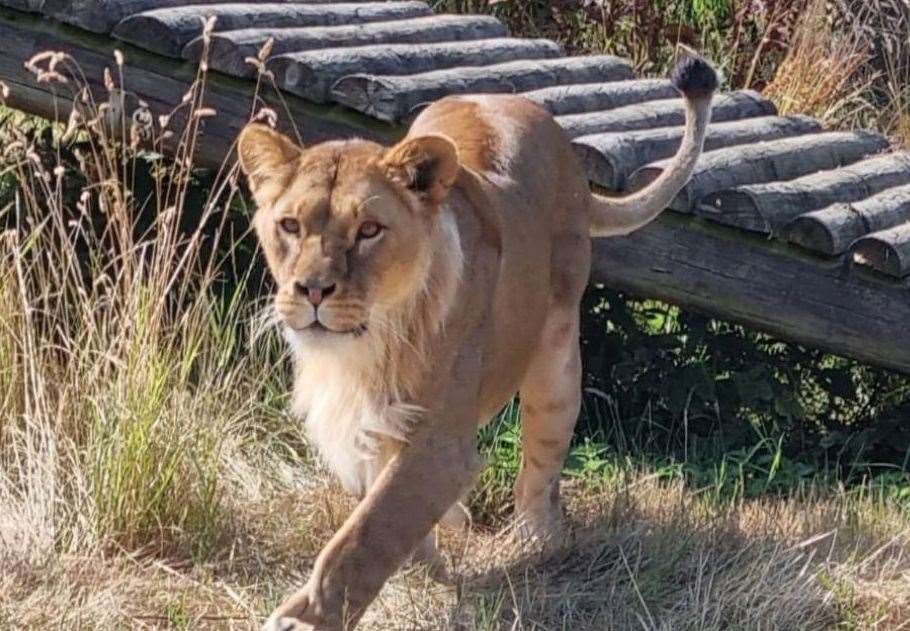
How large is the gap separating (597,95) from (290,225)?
2.21 m

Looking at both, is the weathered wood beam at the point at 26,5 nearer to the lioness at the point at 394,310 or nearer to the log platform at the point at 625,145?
the log platform at the point at 625,145

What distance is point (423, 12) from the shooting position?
5973 mm

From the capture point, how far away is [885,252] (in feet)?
15.4

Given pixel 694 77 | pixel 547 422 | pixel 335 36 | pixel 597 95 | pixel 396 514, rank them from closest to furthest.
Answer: pixel 396 514
pixel 547 422
pixel 694 77
pixel 335 36
pixel 597 95

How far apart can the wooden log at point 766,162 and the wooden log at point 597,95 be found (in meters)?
0.31

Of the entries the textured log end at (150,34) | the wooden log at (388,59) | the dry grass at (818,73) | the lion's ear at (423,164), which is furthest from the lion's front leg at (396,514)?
the dry grass at (818,73)

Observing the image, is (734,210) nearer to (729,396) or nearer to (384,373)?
(729,396)

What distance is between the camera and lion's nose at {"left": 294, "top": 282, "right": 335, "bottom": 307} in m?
3.28

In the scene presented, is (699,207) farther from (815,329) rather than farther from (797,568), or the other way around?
(797,568)

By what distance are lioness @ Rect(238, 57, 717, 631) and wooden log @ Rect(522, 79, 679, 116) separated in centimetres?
122

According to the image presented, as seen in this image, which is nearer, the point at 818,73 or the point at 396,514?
the point at 396,514

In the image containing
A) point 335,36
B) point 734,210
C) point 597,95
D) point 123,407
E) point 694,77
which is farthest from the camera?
point 597,95

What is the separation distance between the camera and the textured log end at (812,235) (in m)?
4.72

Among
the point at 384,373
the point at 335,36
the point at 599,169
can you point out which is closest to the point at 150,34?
the point at 335,36
